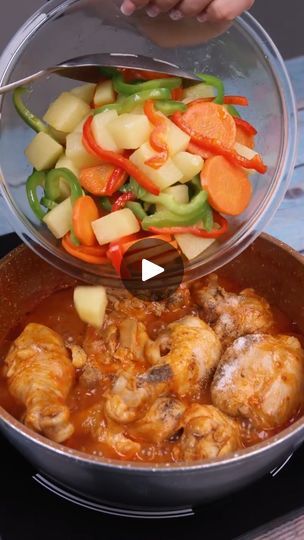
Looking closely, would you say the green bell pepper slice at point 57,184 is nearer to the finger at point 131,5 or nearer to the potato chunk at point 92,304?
the potato chunk at point 92,304

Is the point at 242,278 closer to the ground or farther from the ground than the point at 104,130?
closer to the ground

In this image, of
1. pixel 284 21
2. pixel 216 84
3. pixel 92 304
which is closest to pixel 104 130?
pixel 216 84

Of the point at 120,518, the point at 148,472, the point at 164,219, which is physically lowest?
the point at 120,518

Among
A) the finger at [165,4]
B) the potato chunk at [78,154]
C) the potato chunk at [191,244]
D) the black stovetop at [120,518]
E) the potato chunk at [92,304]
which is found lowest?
the black stovetop at [120,518]

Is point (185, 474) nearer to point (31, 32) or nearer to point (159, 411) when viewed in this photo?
point (159, 411)

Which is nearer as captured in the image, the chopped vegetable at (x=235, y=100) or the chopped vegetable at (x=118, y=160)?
the chopped vegetable at (x=118, y=160)

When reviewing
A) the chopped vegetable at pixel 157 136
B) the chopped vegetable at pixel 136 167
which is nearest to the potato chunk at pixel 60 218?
the chopped vegetable at pixel 136 167

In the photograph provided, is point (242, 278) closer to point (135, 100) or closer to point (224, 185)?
point (224, 185)

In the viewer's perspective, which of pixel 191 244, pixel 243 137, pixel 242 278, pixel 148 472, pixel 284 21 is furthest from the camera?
pixel 284 21
